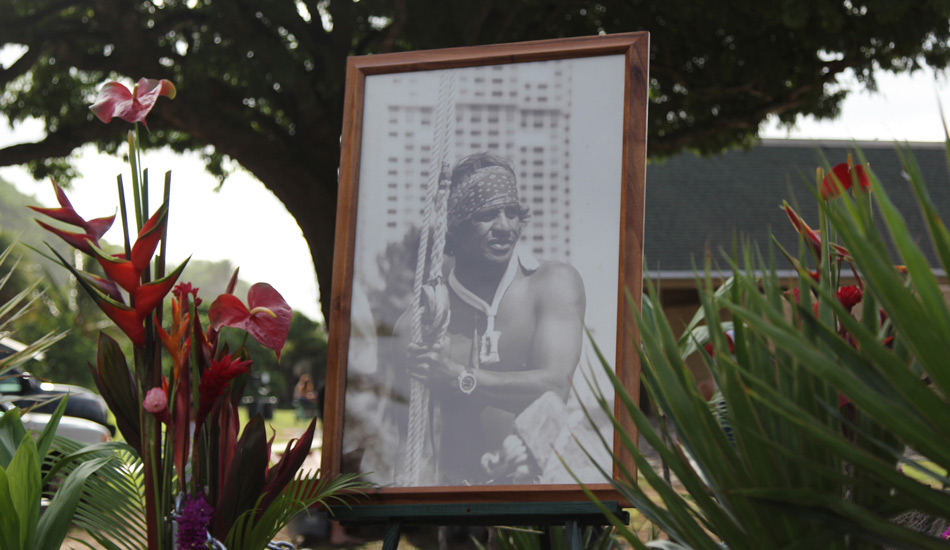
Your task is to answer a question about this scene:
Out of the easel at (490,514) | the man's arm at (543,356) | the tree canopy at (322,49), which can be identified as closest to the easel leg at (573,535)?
the easel at (490,514)

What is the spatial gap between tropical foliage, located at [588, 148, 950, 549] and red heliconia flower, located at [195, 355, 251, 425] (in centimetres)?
79

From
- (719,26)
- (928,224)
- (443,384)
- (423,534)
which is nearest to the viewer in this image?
(928,224)

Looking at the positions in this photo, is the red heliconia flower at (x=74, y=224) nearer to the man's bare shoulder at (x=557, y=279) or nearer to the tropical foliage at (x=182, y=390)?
the tropical foliage at (x=182, y=390)

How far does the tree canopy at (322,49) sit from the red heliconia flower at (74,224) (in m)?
4.56

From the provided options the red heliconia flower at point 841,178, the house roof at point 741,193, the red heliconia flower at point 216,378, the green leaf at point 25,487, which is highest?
the house roof at point 741,193

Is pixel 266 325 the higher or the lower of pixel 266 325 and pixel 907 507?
the higher

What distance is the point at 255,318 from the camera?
1.75 meters

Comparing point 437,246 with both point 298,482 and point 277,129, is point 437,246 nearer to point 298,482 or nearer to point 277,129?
point 298,482

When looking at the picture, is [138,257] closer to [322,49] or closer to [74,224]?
[74,224]

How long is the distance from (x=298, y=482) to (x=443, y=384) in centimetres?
41

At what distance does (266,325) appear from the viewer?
1.75 m

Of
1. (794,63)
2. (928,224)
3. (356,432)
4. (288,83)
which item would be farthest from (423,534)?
(928,224)

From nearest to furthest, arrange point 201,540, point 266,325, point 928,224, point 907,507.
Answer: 1. point 928,224
2. point 907,507
3. point 201,540
4. point 266,325

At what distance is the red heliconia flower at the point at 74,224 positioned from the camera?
1624 millimetres
